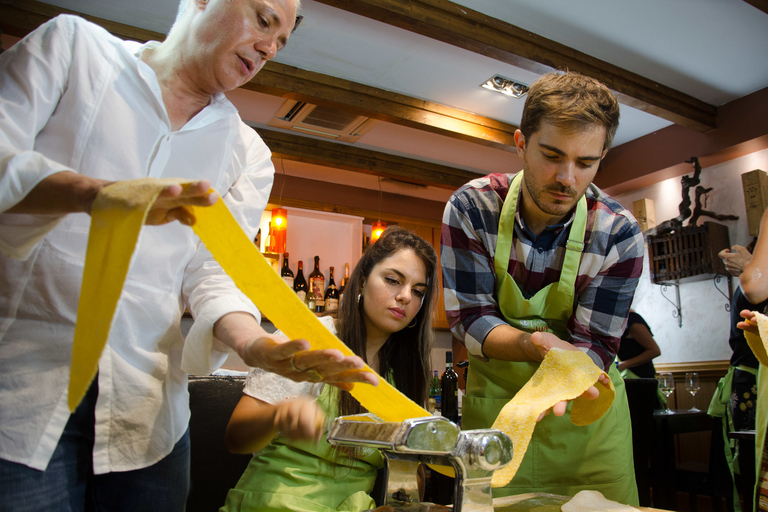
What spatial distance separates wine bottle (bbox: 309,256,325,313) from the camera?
15.7 ft

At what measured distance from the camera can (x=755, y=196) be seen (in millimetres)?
4051

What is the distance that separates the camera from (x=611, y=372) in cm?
138

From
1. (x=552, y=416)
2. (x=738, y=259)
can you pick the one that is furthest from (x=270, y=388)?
(x=738, y=259)

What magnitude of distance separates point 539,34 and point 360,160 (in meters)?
2.04

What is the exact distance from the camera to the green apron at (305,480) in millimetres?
1230

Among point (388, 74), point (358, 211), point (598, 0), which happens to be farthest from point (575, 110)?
point (358, 211)

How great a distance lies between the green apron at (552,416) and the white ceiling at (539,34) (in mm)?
2275

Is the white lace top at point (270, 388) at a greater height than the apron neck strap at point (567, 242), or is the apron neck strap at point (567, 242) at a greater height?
the apron neck strap at point (567, 242)

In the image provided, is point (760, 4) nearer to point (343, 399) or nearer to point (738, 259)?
point (738, 259)

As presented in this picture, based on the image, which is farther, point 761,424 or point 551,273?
point 551,273

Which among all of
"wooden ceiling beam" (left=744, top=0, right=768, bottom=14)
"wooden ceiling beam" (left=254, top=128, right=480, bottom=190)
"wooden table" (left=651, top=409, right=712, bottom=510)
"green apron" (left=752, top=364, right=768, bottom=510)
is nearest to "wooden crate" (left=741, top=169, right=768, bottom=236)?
"wooden ceiling beam" (left=744, top=0, right=768, bottom=14)

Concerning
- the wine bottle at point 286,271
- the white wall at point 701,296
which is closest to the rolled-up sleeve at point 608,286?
the white wall at point 701,296

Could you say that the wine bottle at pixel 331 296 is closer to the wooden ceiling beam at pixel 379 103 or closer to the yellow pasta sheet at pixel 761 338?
the wooden ceiling beam at pixel 379 103

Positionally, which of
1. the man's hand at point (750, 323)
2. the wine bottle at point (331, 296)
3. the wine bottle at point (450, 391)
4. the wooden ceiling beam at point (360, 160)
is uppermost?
the wooden ceiling beam at point (360, 160)
